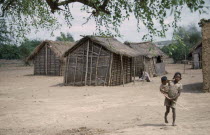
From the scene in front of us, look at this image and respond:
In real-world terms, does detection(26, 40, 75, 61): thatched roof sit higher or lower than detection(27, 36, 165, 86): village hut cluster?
higher

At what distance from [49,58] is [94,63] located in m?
12.6

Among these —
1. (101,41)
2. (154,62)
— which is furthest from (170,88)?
(154,62)

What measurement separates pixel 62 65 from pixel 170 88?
23140 mm

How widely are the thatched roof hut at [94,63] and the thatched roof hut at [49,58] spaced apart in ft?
31.1

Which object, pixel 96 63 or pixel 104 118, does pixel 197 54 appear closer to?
pixel 96 63

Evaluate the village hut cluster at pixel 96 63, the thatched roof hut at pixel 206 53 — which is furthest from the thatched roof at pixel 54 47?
the thatched roof hut at pixel 206 53

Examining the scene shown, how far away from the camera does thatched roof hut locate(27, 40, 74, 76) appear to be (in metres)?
28.5

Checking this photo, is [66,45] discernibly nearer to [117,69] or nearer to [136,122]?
[117,69]

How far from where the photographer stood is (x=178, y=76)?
6.46 metres

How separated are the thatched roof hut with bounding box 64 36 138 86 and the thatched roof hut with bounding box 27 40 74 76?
31.1ft

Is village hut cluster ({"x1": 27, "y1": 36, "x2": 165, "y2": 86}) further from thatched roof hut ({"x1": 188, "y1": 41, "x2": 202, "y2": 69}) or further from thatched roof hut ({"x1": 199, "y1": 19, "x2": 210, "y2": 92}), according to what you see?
thatched roof hut ({"x1": 188, "y1": 41, "x2": 202, "y2": 69})

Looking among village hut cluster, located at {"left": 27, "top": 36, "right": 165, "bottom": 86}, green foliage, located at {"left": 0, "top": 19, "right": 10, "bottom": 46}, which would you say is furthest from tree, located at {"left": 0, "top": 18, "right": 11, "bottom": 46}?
village hut cluster, located at {"left": 27, "top": 36, "right": 165, "bottom": 86}

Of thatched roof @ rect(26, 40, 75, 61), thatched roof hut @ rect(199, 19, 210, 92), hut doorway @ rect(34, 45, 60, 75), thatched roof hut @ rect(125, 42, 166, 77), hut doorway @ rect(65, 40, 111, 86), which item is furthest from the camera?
hut doorway @ rect(34, 45, 60, 75)

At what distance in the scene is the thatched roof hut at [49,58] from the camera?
1120 inches
